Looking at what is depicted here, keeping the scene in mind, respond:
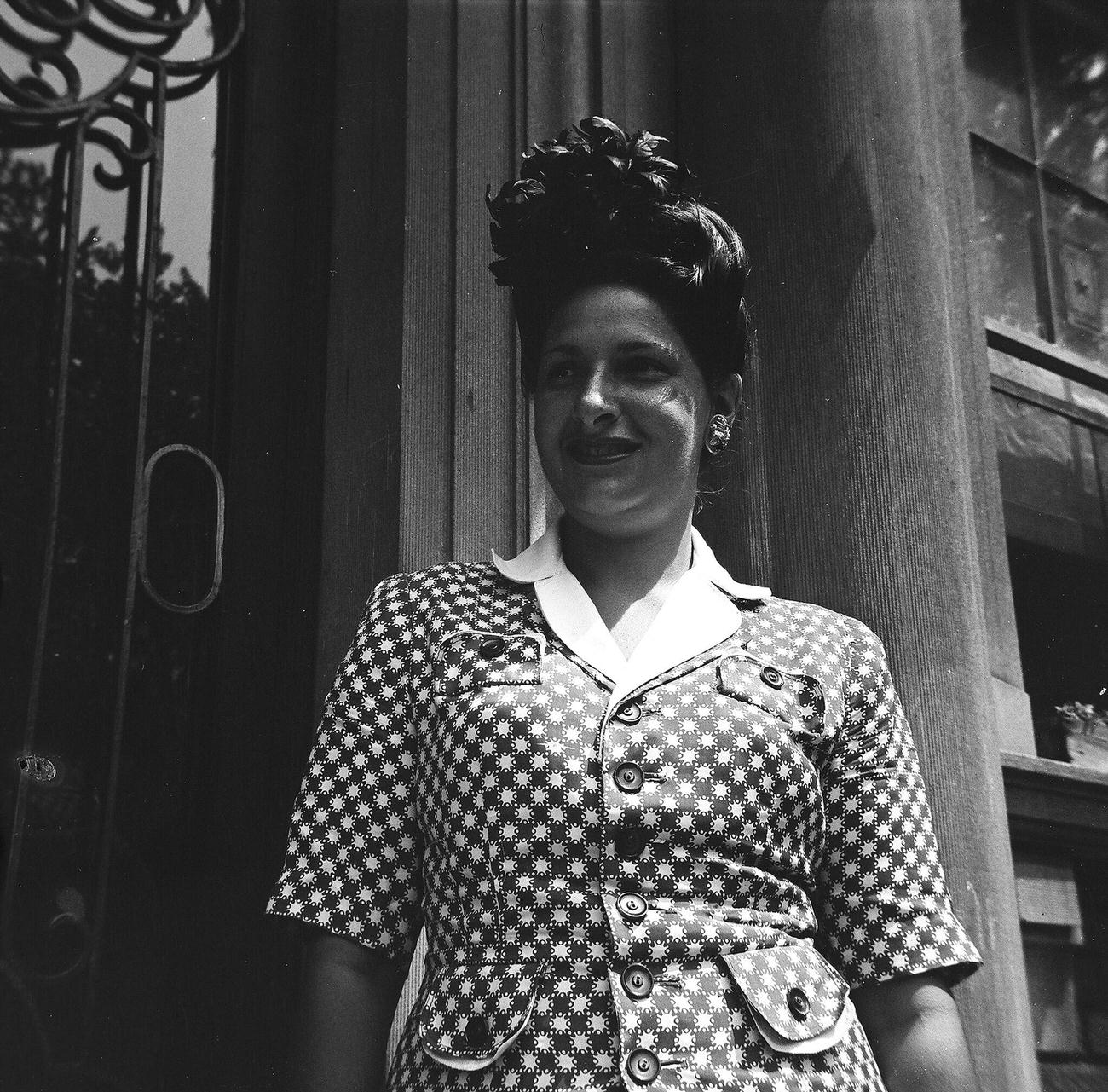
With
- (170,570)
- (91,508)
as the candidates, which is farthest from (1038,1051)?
(91,508)

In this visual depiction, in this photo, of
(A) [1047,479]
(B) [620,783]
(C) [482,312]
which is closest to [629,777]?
(B) [620,783]

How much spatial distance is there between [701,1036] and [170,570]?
1126 mm

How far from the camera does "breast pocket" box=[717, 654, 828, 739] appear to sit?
1556 millimetres

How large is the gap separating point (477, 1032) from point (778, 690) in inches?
21.7

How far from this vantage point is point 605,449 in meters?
1.67

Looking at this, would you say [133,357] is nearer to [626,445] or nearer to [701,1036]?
[626,445]

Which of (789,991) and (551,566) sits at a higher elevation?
(551,566)

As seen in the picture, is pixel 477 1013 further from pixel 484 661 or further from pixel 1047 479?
pixel 1047 479

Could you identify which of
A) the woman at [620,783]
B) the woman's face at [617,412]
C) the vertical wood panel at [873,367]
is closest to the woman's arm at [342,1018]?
the woman at [620,783]

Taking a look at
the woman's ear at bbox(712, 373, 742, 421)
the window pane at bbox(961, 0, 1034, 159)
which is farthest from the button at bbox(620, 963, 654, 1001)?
the window pane at bbox(961, 0, 1034, 159)

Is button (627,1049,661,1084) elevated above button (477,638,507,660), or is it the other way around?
button (477,638,507,660)

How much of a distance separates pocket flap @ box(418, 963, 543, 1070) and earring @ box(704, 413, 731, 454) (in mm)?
769

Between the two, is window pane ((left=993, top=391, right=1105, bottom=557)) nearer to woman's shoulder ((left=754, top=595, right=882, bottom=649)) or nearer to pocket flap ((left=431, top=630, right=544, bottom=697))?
woman's shoulder ((left=754, top=595, right=882, bottom=649))

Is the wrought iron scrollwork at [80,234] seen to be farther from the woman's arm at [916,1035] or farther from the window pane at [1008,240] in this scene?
the window pane at [1008,240]
